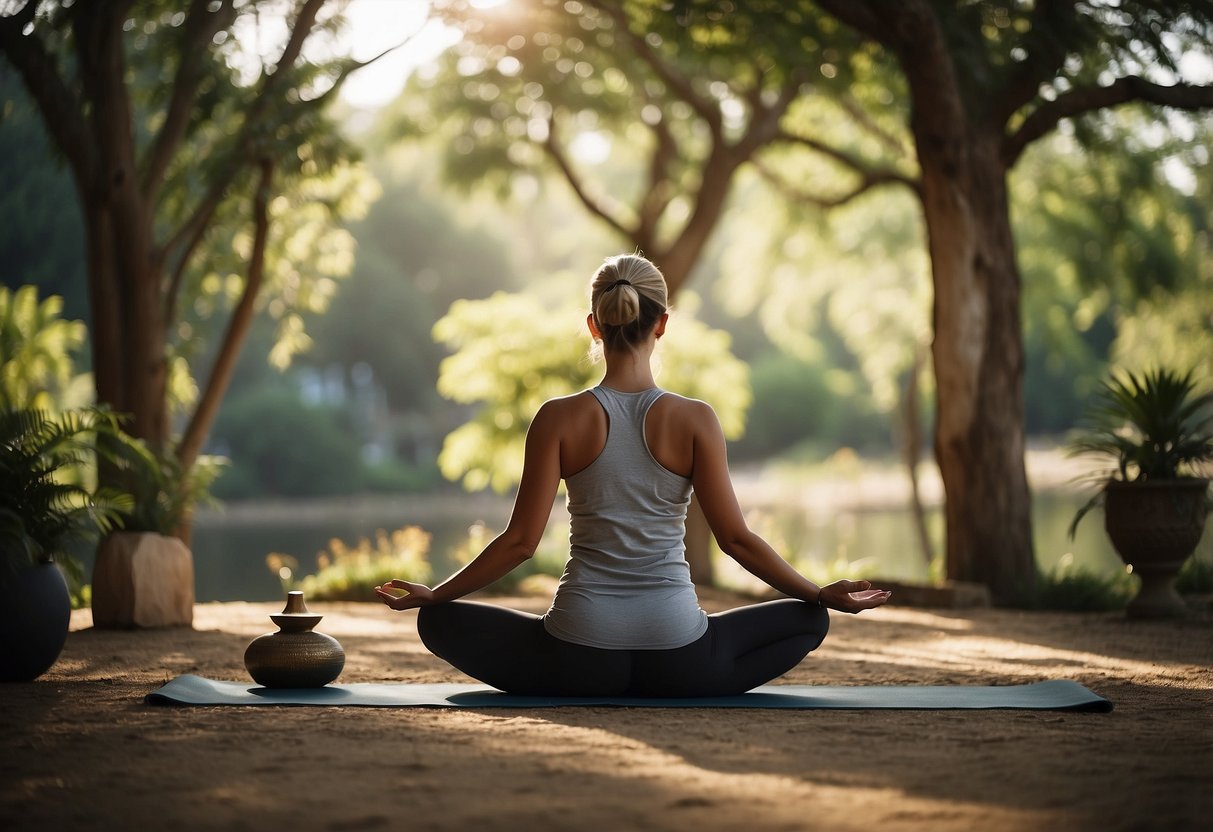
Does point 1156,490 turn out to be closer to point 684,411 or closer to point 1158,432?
point 1158,432

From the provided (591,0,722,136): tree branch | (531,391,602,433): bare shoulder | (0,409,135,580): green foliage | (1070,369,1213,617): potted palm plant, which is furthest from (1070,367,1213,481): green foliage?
(0,409,135,580): green foliage

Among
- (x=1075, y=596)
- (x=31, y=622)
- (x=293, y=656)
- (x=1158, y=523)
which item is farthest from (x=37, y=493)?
(x=1075, y=596)

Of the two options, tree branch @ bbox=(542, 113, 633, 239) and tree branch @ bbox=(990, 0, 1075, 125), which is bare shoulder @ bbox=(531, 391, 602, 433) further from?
tree branch @ bbox=(542, 113, 633, 239)

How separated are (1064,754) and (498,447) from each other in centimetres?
1161

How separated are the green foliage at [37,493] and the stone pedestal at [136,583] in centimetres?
82

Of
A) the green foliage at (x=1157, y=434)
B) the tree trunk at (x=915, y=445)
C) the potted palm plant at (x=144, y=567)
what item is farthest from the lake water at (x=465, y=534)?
the potted palm plant at (x=144, y=567)

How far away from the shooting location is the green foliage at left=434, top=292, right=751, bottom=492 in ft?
47.7

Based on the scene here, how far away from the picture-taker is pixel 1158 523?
7816 mm

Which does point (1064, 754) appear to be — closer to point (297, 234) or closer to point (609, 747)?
point (609, 747)

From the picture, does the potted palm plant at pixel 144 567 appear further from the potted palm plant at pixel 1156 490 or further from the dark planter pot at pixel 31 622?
the potted palm plant at pixel 1156 490

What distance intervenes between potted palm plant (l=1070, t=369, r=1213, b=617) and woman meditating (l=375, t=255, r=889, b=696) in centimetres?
420

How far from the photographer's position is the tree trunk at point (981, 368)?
9.48 m

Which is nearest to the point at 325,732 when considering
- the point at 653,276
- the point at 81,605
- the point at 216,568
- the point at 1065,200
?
the point at 653,276

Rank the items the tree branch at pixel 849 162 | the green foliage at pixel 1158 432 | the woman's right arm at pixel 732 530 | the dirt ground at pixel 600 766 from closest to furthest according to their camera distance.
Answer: the dirt ground at pixel 600 766 < the woman's right arm at pixel 732 530 < the green foliage at pixel 1158 432 < the tree branch at pixel 849 162
